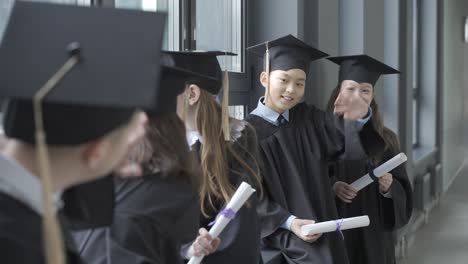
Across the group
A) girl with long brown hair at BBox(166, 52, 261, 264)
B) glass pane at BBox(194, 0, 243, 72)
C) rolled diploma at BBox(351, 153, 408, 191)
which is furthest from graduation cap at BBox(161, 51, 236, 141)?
rolled diploma at BBox(351, 153, 408, 191)

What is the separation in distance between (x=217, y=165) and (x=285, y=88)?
0.76 metres

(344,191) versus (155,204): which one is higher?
(155,204)

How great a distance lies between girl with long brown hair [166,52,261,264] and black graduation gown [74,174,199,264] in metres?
0.57

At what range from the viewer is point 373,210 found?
3561 millimetres

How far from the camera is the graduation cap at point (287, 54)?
114 inches

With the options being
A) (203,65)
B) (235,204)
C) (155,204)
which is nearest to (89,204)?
(155,204)

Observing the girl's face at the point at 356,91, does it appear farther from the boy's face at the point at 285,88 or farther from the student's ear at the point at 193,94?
the student's ear at the point at 193,94

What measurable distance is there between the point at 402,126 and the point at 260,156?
373 cm

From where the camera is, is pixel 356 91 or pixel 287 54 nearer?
pixel 287 54

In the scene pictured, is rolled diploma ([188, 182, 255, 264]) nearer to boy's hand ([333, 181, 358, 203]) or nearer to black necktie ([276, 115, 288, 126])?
black necktie ([276, 115, 288, 126])

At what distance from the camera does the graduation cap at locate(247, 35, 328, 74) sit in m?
2.90

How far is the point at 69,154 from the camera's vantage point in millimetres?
865

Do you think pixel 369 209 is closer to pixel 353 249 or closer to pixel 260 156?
pixel 353 249

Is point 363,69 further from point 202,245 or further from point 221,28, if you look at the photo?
point 202,245
